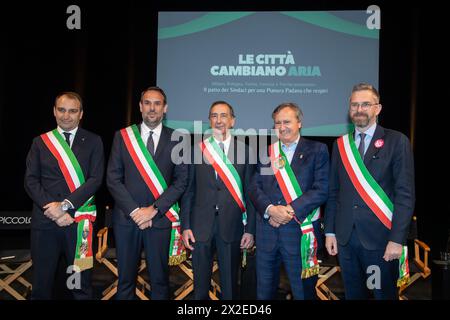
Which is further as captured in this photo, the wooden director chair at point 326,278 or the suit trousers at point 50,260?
the wooden director chair at point 326,278

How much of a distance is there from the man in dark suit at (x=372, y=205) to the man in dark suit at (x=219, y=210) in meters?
0.57

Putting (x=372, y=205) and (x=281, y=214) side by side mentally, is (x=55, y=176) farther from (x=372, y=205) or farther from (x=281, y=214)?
(x=372, y=205)

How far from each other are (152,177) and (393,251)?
139cm

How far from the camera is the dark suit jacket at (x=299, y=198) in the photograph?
8.13 feet

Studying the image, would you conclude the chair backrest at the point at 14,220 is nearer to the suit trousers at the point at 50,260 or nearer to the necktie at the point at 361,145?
the suit trousers at the point at 50,260

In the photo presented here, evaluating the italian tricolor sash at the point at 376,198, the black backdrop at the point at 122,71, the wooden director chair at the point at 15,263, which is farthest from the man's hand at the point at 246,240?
the black backdrop at the point at 122,71

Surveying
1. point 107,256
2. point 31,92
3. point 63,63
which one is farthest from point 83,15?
point 107,256

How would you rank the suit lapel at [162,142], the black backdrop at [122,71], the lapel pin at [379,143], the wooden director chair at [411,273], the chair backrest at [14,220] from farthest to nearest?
1. the black backdrop at [122,71]
2. the chair backrest at [14,220]
3. the wooden director chair at [411,273]
4. the suit lapel at [162,142]
5. the lapel pin at [379,143]

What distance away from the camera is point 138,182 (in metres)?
2.67

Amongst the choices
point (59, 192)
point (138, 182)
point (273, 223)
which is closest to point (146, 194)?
point (138, 182)

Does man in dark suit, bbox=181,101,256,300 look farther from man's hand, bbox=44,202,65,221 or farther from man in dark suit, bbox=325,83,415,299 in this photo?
man's hand, bbox=44,202,65,221

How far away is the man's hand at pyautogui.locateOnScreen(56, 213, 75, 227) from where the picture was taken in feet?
8.56

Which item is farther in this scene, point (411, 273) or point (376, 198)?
point (411, 273)

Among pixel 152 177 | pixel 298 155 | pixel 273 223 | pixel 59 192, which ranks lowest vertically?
pixel 273 223
